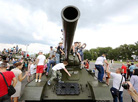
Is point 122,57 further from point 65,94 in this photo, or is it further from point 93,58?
point 65,94

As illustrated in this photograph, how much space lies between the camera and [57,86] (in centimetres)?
→ 480

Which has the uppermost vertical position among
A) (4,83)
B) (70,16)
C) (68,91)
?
(70,16)

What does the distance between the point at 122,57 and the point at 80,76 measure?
90.9 meters

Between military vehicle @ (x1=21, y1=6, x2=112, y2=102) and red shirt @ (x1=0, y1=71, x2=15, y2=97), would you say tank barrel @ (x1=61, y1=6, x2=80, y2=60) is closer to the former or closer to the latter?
military vehicle @ (x1=21, y1=6, x2=112, y2=102)

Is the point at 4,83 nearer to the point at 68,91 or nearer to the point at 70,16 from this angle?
the point at 68,91

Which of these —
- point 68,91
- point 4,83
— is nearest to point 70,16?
point 4,83

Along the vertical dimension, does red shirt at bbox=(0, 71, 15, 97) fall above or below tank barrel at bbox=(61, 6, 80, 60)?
below

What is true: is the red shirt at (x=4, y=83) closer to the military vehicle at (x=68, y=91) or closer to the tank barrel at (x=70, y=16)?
the military vehicle at (x=68, y=91)

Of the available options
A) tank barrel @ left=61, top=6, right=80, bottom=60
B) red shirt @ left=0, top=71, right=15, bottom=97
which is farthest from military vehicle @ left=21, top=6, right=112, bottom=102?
tank barrel @ left=61, top=6, right=80, bottom=60

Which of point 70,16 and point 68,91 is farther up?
point 70,16

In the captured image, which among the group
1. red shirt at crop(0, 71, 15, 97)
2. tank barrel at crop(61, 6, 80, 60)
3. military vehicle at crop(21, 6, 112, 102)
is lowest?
military vehicle at crop(21, 6, 112, 102)

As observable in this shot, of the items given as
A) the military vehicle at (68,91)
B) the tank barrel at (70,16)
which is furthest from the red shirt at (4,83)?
the tank barrel at (70,16)

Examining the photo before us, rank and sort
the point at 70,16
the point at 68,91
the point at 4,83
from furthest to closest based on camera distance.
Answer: the point at 68,91 → the point at 4,83 → the point at 70,16

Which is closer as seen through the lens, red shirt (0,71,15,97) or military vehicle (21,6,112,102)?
red shirt (0,71,15,97)
